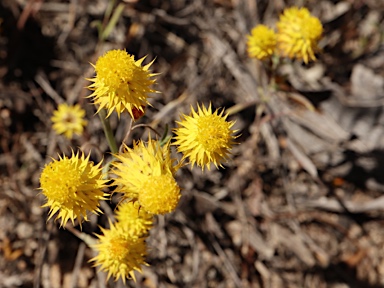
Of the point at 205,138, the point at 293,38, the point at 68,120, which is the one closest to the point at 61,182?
the point at 205,138

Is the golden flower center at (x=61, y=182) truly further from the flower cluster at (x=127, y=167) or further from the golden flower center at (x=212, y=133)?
the golden flower center at (x=212, y=133)

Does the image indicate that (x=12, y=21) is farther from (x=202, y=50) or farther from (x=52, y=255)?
(x=52, y=255)

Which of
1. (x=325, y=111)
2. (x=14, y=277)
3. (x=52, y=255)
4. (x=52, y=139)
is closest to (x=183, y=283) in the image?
(x=52, y=255)

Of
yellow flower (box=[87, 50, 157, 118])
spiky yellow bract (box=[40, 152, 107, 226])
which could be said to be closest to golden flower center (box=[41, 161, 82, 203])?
spiky yellow bract (box=[40, 152, 107, 226])

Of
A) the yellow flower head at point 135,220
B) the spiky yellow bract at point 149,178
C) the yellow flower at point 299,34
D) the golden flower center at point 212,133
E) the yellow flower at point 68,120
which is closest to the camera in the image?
the spiky yellow bract at point 149,178

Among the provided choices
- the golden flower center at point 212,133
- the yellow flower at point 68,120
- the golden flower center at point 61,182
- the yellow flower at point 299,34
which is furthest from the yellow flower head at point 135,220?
the yellow flower at point 299,34

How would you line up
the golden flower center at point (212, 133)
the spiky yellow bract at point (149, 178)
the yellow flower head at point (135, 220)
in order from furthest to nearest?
the yellow flower head at point (135, 220) < the golden flower center at point (212, 133) < the spiky yellow bract at point (149, 178)

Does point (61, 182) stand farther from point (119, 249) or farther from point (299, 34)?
point (299, 34)
